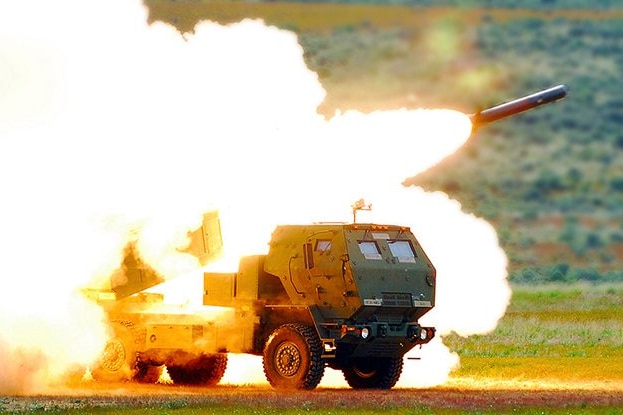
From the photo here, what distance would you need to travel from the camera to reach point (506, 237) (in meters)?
86.5

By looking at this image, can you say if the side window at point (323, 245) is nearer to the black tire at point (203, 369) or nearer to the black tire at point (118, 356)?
the black tire at point (203, 369)

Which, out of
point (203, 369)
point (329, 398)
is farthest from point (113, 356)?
point (329, 398)

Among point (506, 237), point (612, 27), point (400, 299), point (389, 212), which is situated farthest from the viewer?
point (612, 27)

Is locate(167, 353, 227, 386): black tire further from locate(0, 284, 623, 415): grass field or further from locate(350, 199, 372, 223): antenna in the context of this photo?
locate(350, 199, 372, 223): antenna

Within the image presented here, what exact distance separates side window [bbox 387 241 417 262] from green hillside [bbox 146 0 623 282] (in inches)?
1575

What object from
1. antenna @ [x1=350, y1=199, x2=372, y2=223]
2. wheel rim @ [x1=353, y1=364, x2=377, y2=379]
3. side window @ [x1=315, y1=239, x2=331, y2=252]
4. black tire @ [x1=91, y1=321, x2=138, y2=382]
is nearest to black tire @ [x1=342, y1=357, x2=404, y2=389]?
wheel rim @ [x1=353, y1=364, x2=377, y2=379]

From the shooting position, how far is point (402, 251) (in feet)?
122

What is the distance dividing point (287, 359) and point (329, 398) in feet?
8.49

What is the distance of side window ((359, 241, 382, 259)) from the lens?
36537mm

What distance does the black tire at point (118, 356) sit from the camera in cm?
3819

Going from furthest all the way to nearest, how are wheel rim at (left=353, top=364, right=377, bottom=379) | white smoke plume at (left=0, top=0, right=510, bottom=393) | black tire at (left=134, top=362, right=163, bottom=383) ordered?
1. black tire at (left=134, top=362, right=163, bottom=383)
2. wheel rim at (left=353, top=364, right=377, bottom=379)
3. white smoke plume at (left=0, top=0, right=510, bottom=393)

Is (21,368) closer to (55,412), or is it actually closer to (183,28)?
(55,412)

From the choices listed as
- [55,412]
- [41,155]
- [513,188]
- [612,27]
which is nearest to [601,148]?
[513,188]

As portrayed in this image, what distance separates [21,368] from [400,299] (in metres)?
7.58
